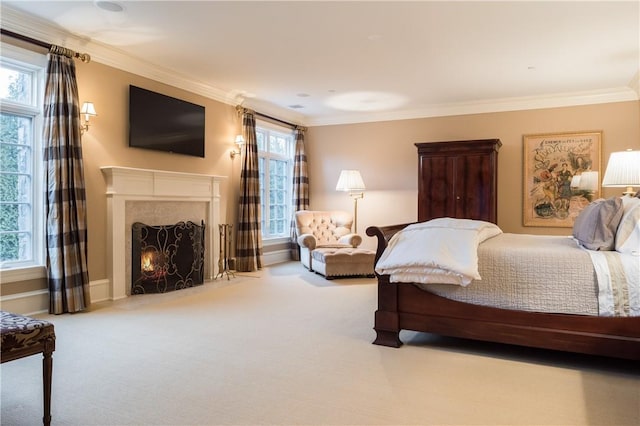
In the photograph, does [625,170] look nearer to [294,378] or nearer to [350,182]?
[294,378]

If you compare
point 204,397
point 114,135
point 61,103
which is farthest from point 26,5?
point 204,397

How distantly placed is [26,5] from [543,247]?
457 centimetres

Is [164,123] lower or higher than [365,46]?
lower

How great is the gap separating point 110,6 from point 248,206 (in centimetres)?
343

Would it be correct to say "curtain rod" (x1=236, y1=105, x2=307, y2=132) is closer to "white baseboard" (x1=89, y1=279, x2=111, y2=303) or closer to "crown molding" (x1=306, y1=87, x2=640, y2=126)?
"crown molding" (x1=306, y1=87, x2=640, y2=126)

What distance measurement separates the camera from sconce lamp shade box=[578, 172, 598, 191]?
6.20m

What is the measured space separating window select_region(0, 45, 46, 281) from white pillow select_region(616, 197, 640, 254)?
477cm

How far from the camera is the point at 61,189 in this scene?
159 inches

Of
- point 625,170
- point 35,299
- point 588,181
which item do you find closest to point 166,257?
point 35,299

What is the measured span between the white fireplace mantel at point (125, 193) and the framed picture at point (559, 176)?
4.84 meters

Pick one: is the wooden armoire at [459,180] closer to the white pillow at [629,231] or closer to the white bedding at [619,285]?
the white pillow at [629,231]

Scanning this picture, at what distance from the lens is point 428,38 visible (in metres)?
4.25

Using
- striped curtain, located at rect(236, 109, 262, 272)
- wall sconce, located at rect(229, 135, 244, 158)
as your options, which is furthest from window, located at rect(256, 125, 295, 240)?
wall sconce, located at rect(229, 135, 244, 158)

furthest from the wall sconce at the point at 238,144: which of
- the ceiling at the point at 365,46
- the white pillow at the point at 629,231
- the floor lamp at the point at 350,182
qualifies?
the white pillow at the point at 629,231
